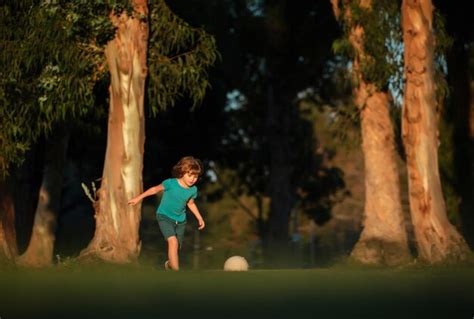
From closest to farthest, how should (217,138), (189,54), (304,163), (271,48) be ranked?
(189,54), (271,48), (217,138), (304,163)

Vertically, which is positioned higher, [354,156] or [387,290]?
[354,156]

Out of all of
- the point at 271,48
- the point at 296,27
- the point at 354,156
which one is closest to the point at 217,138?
the point at 271,48

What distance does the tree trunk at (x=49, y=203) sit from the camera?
99.9 feet

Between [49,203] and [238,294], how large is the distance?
18473 mm

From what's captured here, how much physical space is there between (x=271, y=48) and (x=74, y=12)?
17.8 metres

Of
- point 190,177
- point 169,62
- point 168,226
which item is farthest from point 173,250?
point 169,62

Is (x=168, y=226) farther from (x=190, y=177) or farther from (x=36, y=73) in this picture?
(x=36, y=73)

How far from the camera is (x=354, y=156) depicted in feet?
260

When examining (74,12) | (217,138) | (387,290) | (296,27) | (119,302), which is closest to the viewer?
(119,302)

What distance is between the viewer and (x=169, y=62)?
21.8 m

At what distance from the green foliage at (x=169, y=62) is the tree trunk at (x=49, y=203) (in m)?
8.48

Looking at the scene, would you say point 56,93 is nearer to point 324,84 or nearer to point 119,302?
point 119,302

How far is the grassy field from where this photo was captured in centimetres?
1144

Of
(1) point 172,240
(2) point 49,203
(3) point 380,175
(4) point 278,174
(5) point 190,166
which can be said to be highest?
(4) point 278,174
